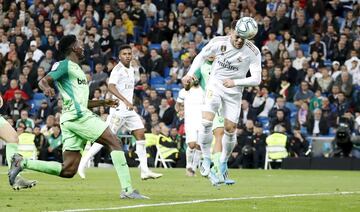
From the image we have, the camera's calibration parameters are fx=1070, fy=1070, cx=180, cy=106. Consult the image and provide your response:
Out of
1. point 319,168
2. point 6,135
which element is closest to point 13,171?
point 6,135

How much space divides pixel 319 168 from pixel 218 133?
11.8 m

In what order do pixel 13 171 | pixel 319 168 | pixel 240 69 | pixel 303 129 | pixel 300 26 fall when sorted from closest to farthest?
pixel 13 171 < pixel 240 69 < pixel 319 168 < pixel 303 129 < pixel 300 26

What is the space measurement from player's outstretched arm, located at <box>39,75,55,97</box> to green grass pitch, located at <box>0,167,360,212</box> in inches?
56.1

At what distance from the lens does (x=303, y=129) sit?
32.4 metres

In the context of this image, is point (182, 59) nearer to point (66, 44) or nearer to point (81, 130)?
point (66, 44)

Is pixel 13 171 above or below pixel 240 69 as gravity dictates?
below

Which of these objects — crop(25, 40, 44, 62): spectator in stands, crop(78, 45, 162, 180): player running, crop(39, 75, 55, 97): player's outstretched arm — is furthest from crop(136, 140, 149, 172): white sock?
crop(25, 40, 44, 62): spectator in stands

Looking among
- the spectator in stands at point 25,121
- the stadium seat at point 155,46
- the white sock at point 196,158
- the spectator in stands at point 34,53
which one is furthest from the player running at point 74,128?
the spectator in stands at point 34,53

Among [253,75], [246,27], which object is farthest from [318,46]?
[246,27]

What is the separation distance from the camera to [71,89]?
14.5 m

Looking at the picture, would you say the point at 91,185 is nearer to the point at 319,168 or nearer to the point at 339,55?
the point at 319,168

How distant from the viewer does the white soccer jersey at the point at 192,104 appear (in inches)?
965

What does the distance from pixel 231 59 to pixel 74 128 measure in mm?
4589

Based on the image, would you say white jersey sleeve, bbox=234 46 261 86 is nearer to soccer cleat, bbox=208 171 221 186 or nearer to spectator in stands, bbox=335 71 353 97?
soccer cleat, bbox=208 171 221 186
